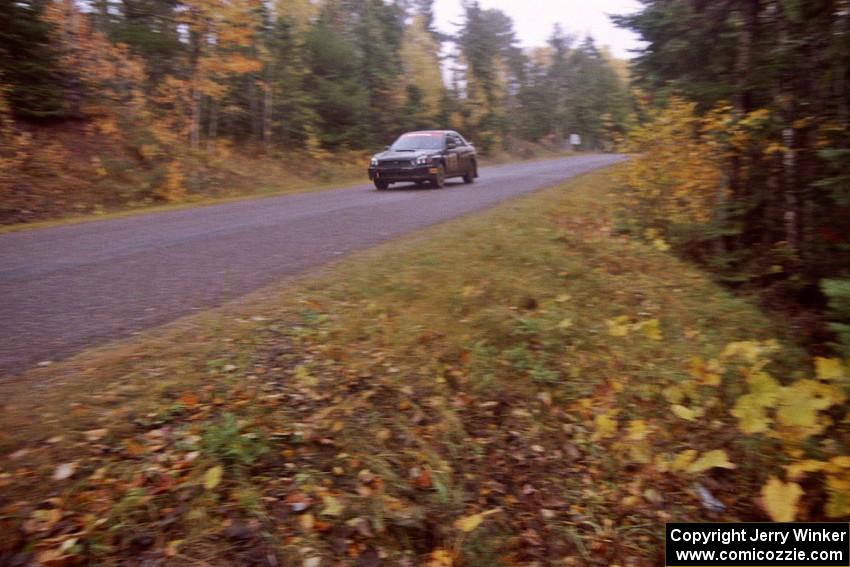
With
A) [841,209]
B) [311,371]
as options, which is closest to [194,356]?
[311,371]

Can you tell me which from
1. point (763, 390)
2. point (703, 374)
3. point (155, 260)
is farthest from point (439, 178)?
point (763, 390)

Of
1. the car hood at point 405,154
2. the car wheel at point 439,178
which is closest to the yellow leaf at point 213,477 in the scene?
the car hood at point 405,154

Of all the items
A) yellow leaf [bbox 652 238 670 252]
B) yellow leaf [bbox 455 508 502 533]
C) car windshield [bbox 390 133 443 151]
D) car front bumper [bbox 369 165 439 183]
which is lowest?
yellow leaf [bbox 455 508 502 533]

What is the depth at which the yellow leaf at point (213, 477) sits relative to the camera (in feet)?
11.0

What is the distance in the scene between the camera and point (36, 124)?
53.8 feet

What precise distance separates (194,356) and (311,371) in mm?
857

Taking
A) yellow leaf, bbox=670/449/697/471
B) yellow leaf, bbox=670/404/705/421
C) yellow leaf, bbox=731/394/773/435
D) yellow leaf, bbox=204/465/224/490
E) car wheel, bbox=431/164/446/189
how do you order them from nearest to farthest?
yellow leaf, bbox=204/465/224/490
yellow leaf, bbox=731/394/773/435
yellow leaf, bbox=670/449/697/471
yellow leaf, bbox=670/404/705/421
car wheel, bbox=431/164/446/189

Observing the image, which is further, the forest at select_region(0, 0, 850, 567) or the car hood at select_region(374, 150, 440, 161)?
the car hood at select_region(374, 150, 440, 161)

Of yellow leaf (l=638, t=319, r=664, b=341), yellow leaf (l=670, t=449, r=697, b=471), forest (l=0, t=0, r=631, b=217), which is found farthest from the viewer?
forest (l=0, t=0, r=631, b=217)

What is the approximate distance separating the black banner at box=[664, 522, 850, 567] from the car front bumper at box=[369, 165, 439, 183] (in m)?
13.5

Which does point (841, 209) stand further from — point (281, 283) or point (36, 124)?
point (36, 124)

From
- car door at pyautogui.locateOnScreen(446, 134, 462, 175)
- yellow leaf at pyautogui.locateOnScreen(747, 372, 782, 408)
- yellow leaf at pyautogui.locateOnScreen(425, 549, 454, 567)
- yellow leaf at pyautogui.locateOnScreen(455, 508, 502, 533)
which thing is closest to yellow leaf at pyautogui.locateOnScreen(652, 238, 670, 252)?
yellow leaf at pyautogui.locateOnScreen(747, 372, 782, 408)

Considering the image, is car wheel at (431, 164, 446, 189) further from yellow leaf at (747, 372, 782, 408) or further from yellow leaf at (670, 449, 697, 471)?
yellow leaf at (670, 449, 697, 471)

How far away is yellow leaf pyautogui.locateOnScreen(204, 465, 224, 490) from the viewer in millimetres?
3343
